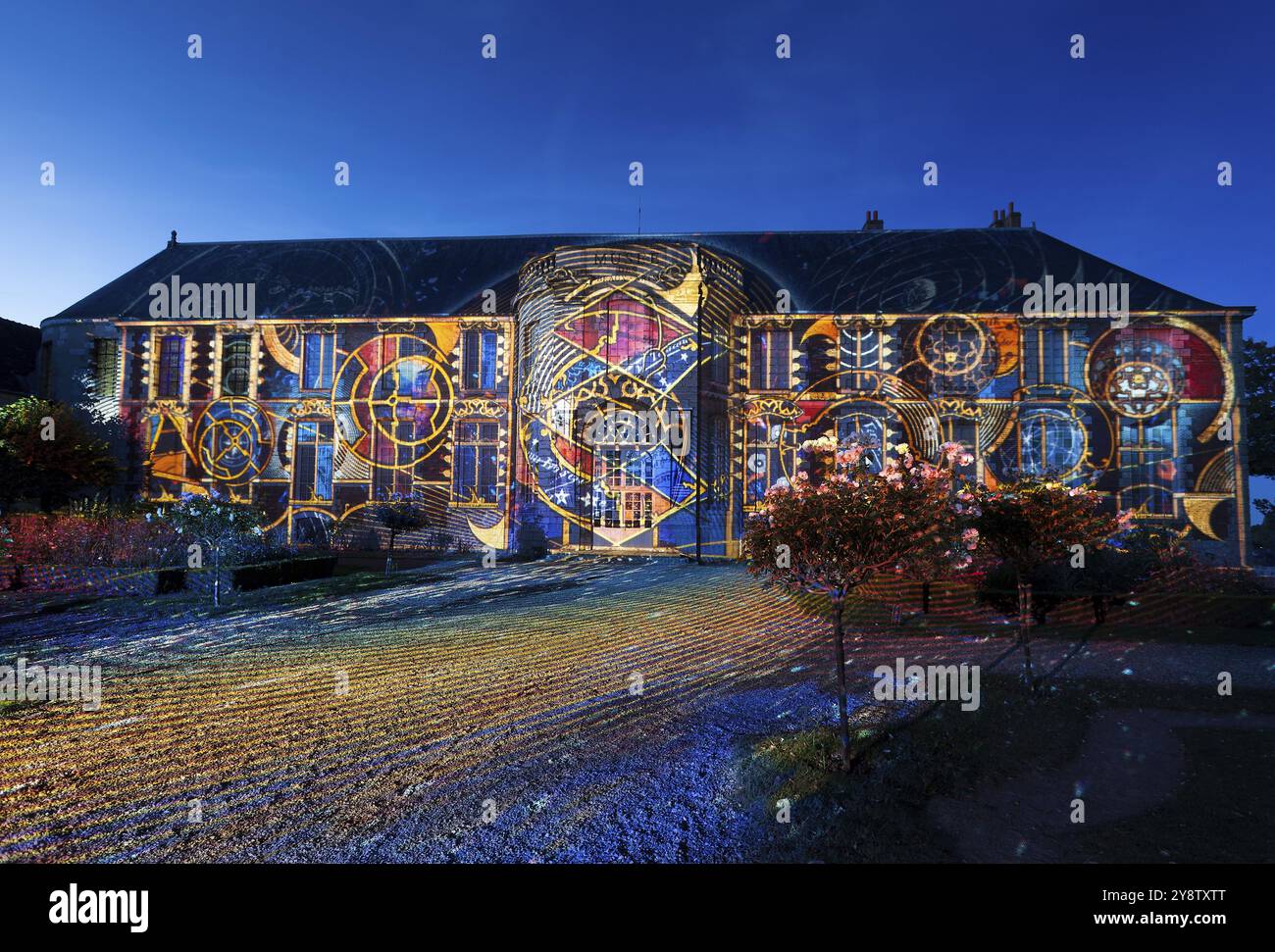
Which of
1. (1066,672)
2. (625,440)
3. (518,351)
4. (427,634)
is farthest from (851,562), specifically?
(518,351)

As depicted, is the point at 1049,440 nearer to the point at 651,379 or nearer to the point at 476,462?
→ the point at 651,379

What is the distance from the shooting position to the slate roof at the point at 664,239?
24172mm

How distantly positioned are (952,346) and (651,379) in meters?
12.5

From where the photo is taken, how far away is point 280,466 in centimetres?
2441

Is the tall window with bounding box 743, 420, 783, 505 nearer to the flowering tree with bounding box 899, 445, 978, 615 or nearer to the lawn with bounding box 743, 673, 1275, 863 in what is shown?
the flowering tree with bounding box 899, 445, 978, 615

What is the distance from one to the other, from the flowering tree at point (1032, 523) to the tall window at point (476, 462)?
18.8m

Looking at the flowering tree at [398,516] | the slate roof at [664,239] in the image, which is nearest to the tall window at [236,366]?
the slate roof at [664,239]

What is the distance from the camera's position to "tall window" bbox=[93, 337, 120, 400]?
25.5 metres

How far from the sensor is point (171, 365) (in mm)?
25203

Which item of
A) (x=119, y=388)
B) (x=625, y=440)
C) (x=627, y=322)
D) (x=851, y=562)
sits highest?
(x=627, y=322)

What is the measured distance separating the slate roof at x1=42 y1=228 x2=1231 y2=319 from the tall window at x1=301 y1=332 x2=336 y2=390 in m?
1.37

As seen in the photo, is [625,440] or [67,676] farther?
[625,440]

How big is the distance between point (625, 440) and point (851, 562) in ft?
52.9

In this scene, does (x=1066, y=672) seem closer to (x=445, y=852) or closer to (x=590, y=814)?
(x=590, y=814)
